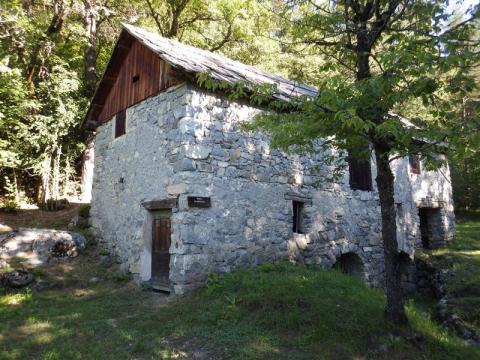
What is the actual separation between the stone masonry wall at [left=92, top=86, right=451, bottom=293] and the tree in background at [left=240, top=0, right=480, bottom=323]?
2.42 m

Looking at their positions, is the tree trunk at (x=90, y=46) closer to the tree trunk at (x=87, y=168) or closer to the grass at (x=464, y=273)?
the tree trunk at (x=87, y=168)

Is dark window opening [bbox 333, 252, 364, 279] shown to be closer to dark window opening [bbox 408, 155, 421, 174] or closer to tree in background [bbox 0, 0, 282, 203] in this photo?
dark window opening [bbox 408, 155, 421, 174]

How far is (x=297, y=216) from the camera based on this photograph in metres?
9.24

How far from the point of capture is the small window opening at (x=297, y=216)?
9195 mm

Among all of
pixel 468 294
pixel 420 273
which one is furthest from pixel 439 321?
pixel 420 273

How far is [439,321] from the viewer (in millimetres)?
8219

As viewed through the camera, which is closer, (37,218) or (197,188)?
(197,188)

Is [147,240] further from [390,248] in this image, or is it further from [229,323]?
[390,248]

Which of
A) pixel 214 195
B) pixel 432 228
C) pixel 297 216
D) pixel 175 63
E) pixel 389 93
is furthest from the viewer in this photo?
pixel 432 228

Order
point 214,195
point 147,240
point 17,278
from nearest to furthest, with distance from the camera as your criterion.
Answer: point 214,195 < point 17,278 < point 147,240

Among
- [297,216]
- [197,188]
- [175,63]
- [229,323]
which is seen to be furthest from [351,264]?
[175,63]

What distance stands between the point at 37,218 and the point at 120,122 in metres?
5.26

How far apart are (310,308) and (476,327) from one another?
394cm

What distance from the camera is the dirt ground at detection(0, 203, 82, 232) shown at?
11.8 metres
